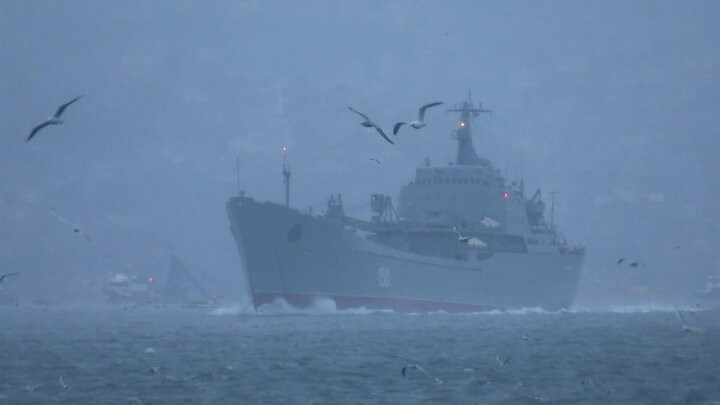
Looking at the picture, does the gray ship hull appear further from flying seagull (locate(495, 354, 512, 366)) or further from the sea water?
flying seagull (locate(495, 354, 512, 366))

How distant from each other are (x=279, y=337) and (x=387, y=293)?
34585 millimetres

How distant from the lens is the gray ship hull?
97.9 metres

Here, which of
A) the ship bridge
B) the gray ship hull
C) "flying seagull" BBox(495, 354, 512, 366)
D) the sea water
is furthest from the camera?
the ship bridge

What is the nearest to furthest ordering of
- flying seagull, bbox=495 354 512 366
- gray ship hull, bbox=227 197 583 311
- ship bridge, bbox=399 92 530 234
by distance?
1. flying seagull, bbox=495 354 512 366
2. gray ship hull, bbox=227 197 583 311
3. ship bridge, bbox=399 92 530 234

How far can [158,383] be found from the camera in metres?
45.2

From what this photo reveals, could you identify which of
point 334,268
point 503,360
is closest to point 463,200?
point 334,268

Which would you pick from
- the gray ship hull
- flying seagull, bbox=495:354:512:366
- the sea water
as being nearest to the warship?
the gray ship hull

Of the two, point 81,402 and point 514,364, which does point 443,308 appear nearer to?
point 514,364

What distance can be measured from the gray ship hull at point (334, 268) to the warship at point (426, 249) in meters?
0.08

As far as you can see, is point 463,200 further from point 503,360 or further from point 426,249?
point 503,360

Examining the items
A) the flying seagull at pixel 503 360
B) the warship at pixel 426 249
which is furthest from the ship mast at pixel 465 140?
the flying seagull at pixel 503 360

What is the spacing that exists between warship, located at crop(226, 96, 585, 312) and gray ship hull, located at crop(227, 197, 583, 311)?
8cm

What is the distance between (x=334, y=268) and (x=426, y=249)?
17.6 m

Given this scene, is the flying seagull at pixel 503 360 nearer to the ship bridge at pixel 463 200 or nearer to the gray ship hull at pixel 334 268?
the gray ship hull at pixel 334 268
